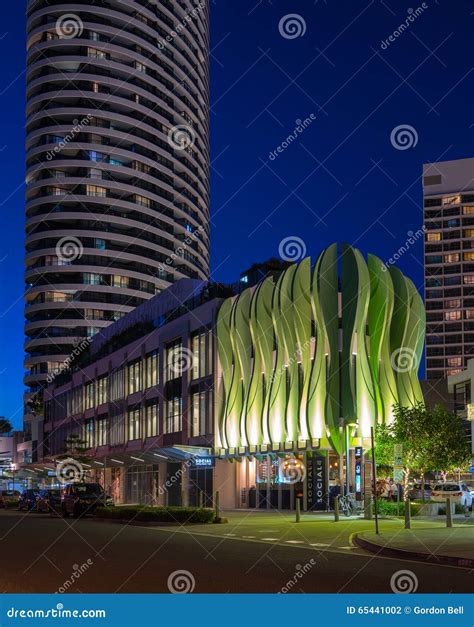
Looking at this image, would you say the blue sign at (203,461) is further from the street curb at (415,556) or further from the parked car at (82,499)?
the street curb at (415,556)

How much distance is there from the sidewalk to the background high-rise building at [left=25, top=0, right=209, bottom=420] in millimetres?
109447

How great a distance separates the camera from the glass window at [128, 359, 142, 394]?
229ft

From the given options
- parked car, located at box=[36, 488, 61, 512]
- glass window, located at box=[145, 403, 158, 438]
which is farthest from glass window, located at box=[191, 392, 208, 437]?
parked car, located at box=[36, 488, 61, 512]

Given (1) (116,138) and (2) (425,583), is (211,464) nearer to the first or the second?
(2) (425,583)

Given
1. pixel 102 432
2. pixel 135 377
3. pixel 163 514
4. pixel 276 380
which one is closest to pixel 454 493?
pixel 276 380

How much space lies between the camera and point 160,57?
145000 mm
